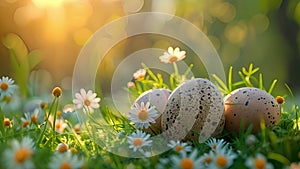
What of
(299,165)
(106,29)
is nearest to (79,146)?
(299,165)

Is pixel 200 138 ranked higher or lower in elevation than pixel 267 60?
lower

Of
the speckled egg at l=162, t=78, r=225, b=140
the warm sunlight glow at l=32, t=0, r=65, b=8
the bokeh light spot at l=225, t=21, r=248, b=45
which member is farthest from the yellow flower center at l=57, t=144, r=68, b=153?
the bokeh light spot at l=225, t=21, r=248, b=45

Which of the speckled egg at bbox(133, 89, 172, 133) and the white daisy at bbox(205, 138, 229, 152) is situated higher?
the speckled egg at bbox(133, 89, 172, 133)

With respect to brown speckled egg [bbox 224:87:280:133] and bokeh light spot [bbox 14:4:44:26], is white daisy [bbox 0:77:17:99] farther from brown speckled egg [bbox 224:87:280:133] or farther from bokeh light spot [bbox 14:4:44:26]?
bokeh light spot [bbox 14:4:44:26]

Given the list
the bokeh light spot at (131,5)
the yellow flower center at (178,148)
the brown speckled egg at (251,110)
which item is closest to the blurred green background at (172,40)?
the bokeh light spot at (131,5)

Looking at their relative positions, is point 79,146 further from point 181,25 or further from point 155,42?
point 155,42

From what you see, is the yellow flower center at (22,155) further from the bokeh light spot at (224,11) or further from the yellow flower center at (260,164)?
the bokeh light spot at (224,11)
